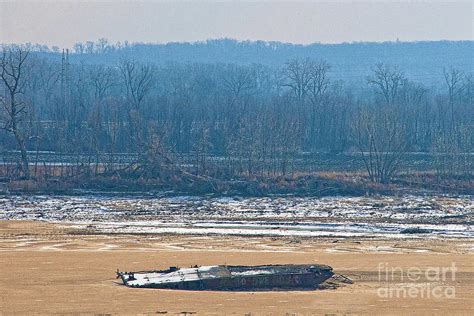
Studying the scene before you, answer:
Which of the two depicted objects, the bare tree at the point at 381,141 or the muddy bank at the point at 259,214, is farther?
the bare tree at the point at 381,141

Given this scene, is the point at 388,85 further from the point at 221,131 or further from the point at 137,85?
the point at 221,131

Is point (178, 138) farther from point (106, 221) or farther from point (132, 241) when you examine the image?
point (132, 241)

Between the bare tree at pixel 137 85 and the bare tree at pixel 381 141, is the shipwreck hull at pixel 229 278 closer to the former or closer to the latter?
the bare tree at pixel 381 141

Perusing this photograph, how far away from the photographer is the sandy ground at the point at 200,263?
Answer: 2450 centimetres

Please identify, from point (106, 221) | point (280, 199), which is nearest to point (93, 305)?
point (106, 221)

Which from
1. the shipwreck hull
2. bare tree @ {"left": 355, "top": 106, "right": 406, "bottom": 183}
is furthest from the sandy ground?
bare tree @ {"left": 355, "top": 106, "right": 406, "bottom": 183}

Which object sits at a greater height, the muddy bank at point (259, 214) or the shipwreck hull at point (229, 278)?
the shipwreck hull at point (229, 278)

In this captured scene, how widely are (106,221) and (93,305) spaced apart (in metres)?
17.0

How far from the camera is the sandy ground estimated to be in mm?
24500

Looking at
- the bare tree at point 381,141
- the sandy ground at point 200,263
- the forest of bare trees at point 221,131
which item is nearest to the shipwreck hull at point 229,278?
the sandy ground at point 200,263

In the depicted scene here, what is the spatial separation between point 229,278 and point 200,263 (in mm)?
3649

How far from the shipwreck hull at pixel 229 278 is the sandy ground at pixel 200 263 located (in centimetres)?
49

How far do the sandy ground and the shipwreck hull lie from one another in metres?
0.49

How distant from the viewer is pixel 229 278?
27.0 metres
